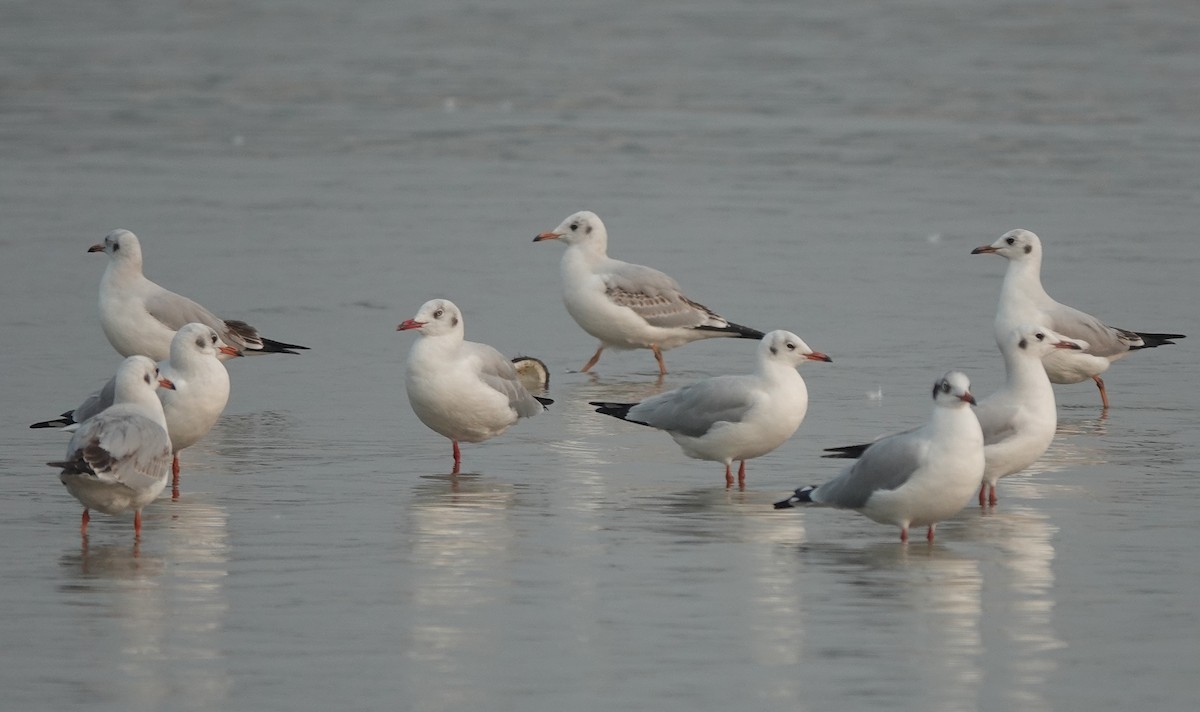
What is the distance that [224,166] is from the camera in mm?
20828

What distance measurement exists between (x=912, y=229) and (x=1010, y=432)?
8692 millimetres

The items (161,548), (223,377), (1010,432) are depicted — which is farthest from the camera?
(223,377)

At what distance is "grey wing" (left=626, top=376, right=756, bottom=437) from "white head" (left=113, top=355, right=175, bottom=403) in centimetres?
260

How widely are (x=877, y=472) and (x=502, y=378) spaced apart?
8.90ft

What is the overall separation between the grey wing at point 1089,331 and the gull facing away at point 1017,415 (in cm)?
204

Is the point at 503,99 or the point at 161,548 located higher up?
the point at 503,99

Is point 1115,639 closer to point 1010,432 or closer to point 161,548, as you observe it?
point 1010,432

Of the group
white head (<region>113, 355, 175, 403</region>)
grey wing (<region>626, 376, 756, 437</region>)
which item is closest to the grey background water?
grey wing (<region>626, 376, 756, 437</region>)

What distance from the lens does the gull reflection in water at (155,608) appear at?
6586 millimetres

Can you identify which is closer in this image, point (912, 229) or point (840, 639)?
point (840, 639)

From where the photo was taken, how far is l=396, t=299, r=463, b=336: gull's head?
1026cm

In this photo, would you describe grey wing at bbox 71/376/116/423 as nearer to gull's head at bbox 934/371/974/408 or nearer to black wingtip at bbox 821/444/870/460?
black wingtip at bbox 821/444/870/460

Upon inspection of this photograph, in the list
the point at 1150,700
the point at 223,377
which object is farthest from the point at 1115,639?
the point at 223,377

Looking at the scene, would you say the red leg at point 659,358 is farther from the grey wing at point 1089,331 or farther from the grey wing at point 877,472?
the grey wing at point 877,472
